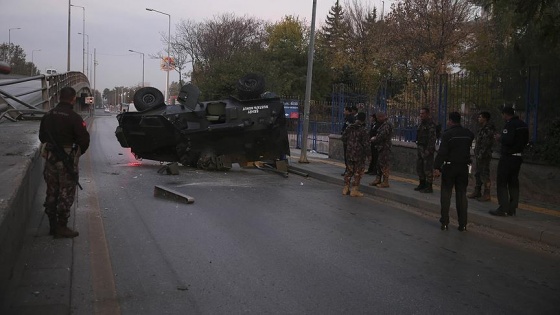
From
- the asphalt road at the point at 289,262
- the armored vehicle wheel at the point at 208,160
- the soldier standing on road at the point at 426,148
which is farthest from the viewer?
the armored vehicle wheel at the point at 208,160

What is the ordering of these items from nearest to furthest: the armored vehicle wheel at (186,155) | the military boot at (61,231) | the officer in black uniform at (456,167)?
the military boot at (61,231) < the officer in black uniform at (456,167) < the armored vehicle wheel at (186,155)

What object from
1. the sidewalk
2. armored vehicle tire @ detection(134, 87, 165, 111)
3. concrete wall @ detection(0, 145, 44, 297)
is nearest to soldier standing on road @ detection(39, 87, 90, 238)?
concrete wall @ detection(0, 145, 44, 297)

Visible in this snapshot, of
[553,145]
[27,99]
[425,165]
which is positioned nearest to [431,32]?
[425,165]

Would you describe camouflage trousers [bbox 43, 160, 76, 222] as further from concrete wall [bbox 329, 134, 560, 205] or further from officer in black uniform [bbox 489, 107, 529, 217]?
concrete wall [bbox 329, 134, 560, 205]

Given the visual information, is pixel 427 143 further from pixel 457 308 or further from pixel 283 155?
pixel 457 308

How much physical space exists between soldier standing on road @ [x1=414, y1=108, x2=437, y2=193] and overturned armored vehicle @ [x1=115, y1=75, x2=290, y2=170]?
4.42 m

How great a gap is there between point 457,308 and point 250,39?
151ft

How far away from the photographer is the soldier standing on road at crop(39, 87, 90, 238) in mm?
6426

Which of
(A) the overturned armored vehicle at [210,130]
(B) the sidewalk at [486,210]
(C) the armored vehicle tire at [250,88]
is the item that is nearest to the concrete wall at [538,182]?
(B) the sidewalk at [486,210]

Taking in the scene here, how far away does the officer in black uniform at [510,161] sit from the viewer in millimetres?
8281

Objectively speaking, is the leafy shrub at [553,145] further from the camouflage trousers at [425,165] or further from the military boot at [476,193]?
the camouflage trousers at [425,165]

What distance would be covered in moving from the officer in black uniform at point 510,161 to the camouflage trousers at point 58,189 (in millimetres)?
6147

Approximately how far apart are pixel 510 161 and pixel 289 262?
427 centimetres

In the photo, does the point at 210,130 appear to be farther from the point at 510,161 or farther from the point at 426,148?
the point at 510,161
